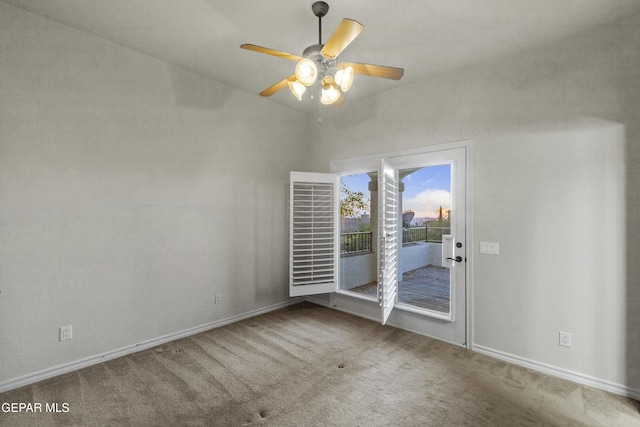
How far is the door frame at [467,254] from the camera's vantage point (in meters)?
2.96

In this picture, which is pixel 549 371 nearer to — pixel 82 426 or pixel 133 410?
pixel 133 410

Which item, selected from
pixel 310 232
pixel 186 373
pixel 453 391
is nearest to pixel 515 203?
pixel 453 391

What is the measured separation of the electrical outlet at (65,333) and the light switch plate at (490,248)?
3.74 metres

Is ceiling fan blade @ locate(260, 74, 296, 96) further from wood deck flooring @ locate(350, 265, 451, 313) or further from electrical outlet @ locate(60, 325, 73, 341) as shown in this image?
electrical outlet @ locate(60, 325, 73, 341)

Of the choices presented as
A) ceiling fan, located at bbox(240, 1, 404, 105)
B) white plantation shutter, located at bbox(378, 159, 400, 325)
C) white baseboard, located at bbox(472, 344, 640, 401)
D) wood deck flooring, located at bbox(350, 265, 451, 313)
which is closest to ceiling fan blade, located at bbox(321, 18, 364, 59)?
ceiling fan, located at bbox(240, 1, 404, 105)

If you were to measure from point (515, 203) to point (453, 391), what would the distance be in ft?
5.57

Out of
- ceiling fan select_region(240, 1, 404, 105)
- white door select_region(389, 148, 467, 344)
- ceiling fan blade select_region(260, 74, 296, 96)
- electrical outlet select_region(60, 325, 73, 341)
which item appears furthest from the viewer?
white door select_region(389, 148, 467, 344)

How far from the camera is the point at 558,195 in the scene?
2506mm

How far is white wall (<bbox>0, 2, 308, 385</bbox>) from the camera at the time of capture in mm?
2258

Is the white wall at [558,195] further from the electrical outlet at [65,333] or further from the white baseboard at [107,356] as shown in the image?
the electrical outlet at [65,333]

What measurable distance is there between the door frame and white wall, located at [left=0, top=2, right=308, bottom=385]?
111 cm

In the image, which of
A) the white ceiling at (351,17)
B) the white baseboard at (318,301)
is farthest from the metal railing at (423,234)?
the white ceiling at (351,17)

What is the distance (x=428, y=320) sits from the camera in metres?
3.23

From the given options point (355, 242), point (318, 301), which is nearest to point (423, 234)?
point (355, 242)
